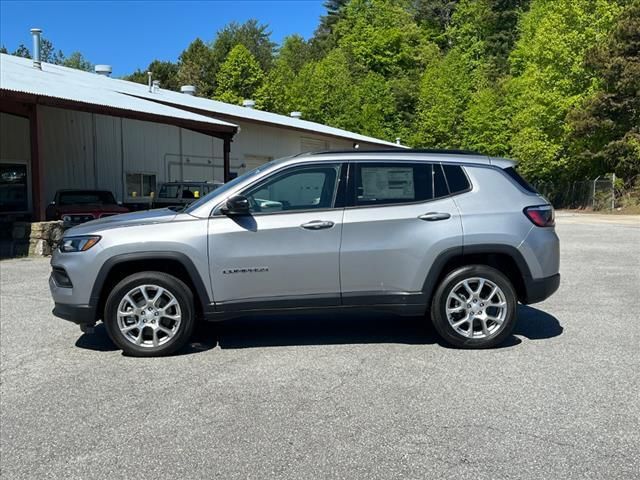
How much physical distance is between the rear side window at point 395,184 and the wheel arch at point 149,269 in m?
1.65

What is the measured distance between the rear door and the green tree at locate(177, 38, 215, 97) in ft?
213

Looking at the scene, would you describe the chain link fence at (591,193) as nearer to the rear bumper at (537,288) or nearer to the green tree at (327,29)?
the rear bumper at (537,288)

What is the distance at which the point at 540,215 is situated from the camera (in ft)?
19.1

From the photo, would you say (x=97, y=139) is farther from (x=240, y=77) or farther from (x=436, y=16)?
(x=436, y=16)

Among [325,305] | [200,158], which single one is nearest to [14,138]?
[200,158]

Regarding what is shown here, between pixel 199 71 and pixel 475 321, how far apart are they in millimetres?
70008

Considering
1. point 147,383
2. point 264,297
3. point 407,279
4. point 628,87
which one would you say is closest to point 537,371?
point 407,279

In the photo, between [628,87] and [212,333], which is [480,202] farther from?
[628,87]

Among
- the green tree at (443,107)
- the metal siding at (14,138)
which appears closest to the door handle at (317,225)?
the metal siding at (14,138)

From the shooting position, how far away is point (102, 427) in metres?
4.12

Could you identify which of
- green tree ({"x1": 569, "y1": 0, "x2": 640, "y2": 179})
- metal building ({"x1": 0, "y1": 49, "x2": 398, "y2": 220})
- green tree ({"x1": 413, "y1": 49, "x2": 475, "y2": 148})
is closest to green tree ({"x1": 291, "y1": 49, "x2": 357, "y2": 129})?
green tree ({"x1": 413, "y1": 49, "x2": 475, "y2": 148})

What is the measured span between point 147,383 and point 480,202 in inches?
134

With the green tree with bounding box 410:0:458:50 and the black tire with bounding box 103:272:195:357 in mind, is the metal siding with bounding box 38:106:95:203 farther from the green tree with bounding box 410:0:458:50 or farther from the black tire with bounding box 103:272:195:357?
→ the green tree with bounding box 410:0:458:50

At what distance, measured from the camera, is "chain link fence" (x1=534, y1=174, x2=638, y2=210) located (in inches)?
1426
